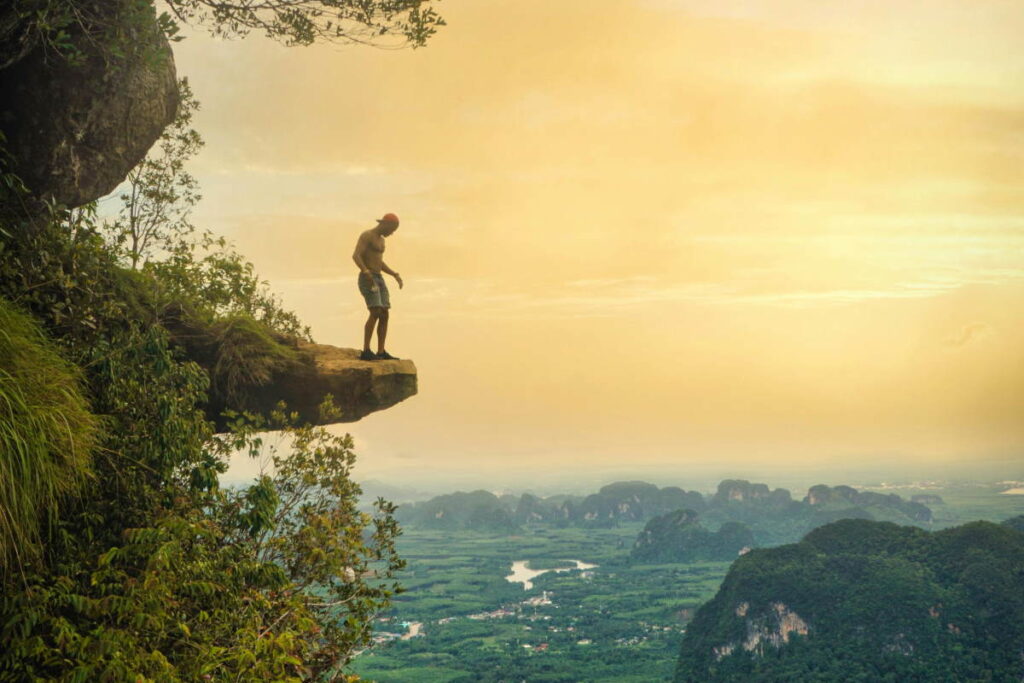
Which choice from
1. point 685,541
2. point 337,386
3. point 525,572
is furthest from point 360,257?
point 685,541

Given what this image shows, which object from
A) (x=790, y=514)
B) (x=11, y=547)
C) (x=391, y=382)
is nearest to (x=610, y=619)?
(x=391, y=382)

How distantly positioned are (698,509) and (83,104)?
15329 centimetres

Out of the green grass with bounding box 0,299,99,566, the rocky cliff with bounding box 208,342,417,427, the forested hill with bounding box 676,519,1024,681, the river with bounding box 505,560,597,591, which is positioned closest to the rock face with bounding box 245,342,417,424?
the rocky cliff with bounding box 208,342,417,427

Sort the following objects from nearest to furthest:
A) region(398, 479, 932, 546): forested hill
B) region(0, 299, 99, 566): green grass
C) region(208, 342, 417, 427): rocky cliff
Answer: region(0, 299, 99, 566): green grass, region(208, 342, 417, 427): rocky cliff, region(398, 479, 932, 546): forested hill

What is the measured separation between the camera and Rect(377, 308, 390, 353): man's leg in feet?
27.2

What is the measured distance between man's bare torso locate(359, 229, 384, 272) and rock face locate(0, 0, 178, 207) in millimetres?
2403

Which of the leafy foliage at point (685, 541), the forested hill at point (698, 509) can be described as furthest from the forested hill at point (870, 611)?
the forested hill at point (698, 509)

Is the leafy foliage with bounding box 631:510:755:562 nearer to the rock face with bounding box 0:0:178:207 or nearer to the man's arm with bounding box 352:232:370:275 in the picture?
the man's arm with bounding box 352:232:370:275

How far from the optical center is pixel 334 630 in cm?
650

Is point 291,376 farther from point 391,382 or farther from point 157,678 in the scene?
point 157,678

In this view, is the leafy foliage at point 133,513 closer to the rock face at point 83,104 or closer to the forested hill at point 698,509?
the rock face at point 83,104

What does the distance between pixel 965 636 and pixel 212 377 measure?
49491 mm

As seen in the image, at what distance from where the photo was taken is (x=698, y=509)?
150 m

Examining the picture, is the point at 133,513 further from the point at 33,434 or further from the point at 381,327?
the point at 381,327
